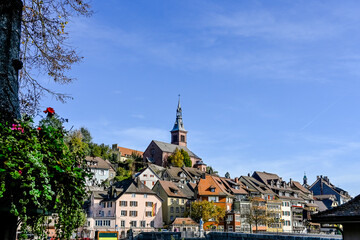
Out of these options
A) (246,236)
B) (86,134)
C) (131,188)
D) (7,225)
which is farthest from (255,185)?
(7,225)

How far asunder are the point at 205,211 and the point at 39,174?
65710mm

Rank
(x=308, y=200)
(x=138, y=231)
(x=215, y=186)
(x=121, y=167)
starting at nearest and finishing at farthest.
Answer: (x=138, y=231) < (x=215, y=186) < (x=308, y=200) < (x=121, y=167)

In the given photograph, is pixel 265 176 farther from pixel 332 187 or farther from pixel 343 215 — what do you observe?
pixel 343 215

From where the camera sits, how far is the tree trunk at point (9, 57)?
4418 millimetres

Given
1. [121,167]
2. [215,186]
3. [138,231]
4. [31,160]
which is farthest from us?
[121,167]

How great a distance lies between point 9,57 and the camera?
4.58 m

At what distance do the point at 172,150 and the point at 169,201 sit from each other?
57045 millimetres

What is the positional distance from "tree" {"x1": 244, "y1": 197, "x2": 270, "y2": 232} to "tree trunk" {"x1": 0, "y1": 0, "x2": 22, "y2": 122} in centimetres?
6947

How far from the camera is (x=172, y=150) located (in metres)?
128

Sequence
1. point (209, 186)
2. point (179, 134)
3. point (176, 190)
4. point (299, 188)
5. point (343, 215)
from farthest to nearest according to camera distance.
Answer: point (179, 134) < point (299, 188) < point (209, 186) < point (176, 190) < point (343, 215)

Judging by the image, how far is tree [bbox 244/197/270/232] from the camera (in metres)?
70.5

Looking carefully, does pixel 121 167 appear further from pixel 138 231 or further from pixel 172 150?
pixel 138 231

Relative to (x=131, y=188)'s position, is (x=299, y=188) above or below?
above

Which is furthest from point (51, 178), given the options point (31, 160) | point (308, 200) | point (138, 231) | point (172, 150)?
point (172, 150)
